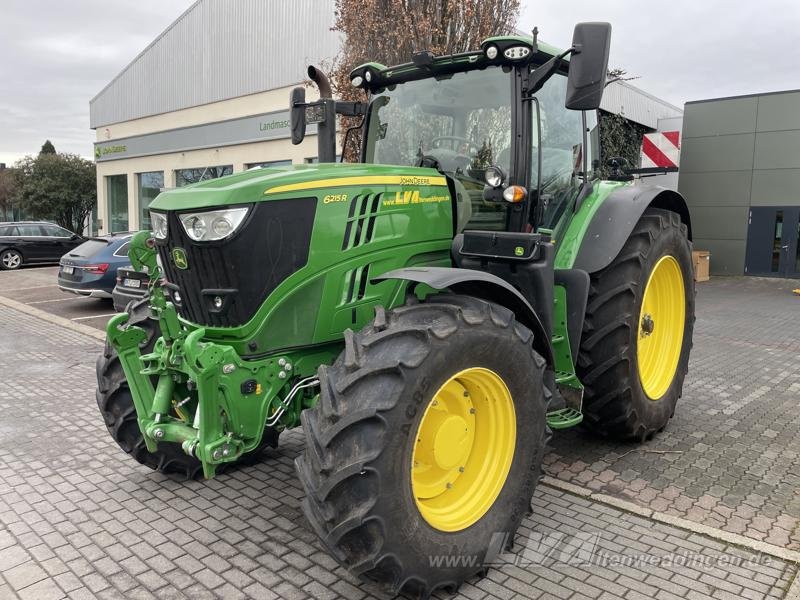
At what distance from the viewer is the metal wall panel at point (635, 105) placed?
53.3ft

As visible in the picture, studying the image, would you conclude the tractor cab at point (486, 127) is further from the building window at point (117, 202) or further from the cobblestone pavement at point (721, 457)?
the building window at point (117, 202)

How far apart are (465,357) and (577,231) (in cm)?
187

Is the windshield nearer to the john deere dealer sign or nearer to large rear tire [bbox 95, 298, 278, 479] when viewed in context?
large rear tire [bbox 95, 298, 278, 479]

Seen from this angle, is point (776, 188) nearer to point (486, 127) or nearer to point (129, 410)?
point (486, 127)

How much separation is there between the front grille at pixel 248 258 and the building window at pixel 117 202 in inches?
1010

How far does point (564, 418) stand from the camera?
3.85 metres

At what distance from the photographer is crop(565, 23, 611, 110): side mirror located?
3201mm

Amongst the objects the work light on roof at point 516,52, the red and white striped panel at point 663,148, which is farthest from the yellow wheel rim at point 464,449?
the red and white striped panel at point 663,148

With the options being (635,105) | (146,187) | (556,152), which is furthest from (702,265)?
(146,187)

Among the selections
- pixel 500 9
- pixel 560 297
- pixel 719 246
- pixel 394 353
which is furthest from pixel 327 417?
pixel 719 246

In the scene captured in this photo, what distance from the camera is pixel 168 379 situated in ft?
11.0

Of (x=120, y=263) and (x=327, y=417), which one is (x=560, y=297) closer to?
(x=327, y=417)

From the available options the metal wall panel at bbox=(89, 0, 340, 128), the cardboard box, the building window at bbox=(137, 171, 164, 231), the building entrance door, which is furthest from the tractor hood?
the building window at bbox=(137, 171, 164, 231)

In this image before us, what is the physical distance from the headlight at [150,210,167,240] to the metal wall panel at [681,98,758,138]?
16551 millimetres
